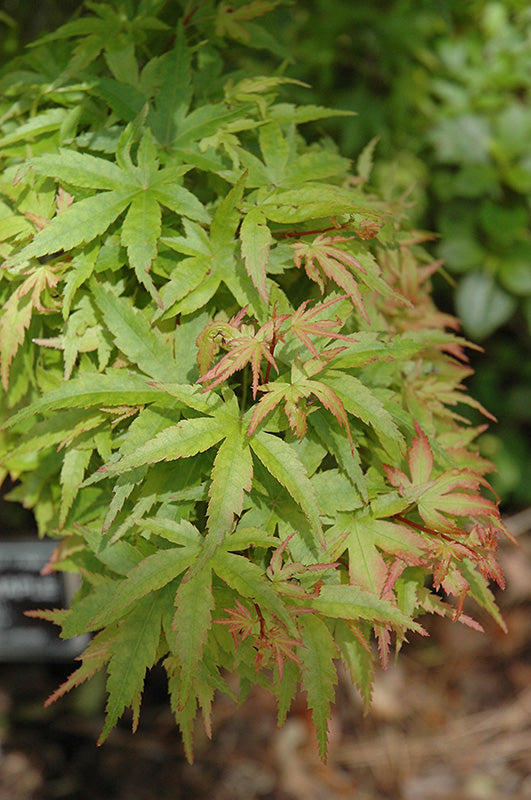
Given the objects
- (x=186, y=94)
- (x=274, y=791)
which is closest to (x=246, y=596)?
(x=186, y=94)

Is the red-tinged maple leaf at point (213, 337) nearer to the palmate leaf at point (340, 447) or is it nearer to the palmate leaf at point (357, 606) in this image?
the palmate leaf at point (340, 447)

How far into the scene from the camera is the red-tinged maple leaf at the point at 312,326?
0.75 metres

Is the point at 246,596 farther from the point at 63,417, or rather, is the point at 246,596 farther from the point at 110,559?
the point at 63,417

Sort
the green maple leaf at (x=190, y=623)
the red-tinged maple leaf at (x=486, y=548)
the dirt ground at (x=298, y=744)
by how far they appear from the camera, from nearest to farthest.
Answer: the green maple leaf at (x=190, y=623), the red-tinged maple leaf at (x=486, y=548), the dirt ground at (x=298, y=744)

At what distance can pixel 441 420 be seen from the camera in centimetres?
103

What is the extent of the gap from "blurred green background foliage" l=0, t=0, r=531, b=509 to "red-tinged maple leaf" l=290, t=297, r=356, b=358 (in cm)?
115

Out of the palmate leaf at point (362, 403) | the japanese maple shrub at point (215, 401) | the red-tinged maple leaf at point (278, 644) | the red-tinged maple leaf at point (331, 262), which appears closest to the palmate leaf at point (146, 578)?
the japanese maple shrub at point (215, 401)

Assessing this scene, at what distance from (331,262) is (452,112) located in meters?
1.44

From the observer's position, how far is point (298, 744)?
1.95 metres

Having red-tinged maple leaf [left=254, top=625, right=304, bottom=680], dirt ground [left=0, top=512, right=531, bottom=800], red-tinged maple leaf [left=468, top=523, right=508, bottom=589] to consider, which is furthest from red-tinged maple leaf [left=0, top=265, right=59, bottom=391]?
dirt ground [left=0, top=512, right=531, bottom=800]

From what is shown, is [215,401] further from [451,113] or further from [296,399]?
[451,113]

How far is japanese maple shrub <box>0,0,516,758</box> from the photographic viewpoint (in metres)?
0.76

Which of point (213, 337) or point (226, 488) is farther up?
point (213, 337)

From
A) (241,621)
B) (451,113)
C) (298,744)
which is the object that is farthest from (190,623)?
(451,113)
